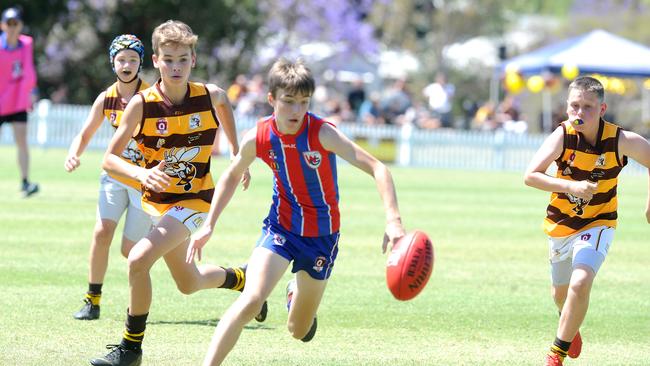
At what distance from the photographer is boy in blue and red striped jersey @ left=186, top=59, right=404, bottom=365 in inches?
253

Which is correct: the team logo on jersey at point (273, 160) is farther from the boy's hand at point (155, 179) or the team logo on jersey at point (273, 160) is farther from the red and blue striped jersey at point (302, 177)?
the boy's hand at point (155, 179)

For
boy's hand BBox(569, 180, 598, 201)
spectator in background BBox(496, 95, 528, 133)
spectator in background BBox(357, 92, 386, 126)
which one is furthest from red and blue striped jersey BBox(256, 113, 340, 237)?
spectator in background BBox(496, 95, 528, 133)

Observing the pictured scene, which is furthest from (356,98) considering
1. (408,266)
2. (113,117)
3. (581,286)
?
(408,266)

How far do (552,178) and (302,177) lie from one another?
5.35 ft

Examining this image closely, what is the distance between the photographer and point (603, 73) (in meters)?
34.3

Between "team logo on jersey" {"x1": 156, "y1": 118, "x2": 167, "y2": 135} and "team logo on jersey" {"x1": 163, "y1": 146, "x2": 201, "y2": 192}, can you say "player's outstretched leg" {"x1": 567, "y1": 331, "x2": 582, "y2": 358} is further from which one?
"team logo on jersey" {"x1": 156, "y1": 118, "x2": 167, "y2": 135}

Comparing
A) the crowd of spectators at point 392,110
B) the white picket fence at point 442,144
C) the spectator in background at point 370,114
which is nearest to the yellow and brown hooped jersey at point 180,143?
the white picket fence at point 442,144

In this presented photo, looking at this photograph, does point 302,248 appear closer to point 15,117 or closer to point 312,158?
point 312,158

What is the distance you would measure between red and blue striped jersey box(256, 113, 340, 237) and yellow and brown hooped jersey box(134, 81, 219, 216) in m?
0.81

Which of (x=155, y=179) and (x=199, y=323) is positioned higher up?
(x=155, y=179)

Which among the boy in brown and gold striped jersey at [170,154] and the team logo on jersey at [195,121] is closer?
the boy in brown and gold striped jersey at [170,154]

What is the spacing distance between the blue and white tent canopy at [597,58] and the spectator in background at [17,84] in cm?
2102

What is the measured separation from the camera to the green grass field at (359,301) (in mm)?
7922

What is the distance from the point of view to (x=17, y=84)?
16266 mm
